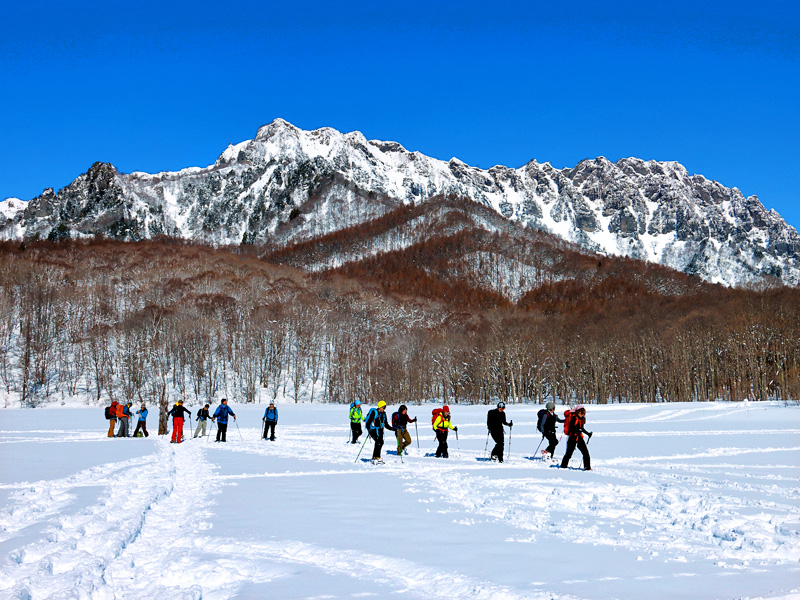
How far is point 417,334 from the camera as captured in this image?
95750mm

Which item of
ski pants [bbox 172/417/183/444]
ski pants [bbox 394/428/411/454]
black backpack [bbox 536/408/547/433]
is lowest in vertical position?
ski pants [bbox 172/417/183/444]

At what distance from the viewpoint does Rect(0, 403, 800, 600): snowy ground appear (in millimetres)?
5621

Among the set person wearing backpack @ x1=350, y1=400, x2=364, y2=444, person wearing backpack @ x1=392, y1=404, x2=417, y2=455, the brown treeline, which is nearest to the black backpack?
person wearing backpack @ x1=392, y1=404, x2=417, y2=455

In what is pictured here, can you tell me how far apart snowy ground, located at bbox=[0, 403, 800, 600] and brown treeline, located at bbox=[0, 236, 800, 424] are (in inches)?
2134

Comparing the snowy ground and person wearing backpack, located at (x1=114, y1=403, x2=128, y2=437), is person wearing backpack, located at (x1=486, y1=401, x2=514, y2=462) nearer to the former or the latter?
the snowy ground

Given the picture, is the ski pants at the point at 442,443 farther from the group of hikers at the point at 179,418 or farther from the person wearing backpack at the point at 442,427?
the group of hikers at the point at 179,418

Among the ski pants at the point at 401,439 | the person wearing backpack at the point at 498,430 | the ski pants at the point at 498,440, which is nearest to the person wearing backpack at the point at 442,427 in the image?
the ski pants at the point at 401,439

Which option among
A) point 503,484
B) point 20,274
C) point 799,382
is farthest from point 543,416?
point 20,274

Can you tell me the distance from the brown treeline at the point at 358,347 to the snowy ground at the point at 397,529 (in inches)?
2134

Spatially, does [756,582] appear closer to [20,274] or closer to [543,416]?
[543,416]

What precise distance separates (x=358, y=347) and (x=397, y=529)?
84.3m

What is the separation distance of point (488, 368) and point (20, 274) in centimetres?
9068

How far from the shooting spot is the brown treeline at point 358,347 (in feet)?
246

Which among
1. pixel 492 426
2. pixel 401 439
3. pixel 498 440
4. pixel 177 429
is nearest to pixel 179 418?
pixel 177 429
